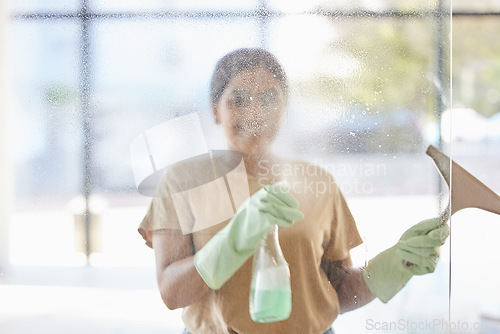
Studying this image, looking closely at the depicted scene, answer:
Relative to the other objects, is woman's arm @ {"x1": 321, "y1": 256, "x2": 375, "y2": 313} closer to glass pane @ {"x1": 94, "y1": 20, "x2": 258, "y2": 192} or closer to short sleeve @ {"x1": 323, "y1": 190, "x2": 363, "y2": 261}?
short sleeve @ {"x1": 323, "y1": 190, "x2": 363, "y2": 261}

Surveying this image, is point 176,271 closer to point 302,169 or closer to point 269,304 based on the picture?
point 269,304

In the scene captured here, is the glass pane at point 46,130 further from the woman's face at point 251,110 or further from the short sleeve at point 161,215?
the woman's face at point 251,110

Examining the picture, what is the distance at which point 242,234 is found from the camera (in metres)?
0.85

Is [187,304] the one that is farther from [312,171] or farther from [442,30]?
[442,30]

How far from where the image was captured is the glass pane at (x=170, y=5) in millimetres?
885

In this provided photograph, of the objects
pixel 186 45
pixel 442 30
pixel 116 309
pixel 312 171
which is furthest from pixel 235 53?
pixel 116 309

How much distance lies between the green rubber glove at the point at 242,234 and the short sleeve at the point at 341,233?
0.27 feet

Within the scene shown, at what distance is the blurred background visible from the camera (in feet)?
2.89

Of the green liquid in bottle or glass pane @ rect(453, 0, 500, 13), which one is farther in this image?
glass pane @ rect(453, 0, 500, 13)

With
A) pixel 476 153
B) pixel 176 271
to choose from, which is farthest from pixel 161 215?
pixel 476 153

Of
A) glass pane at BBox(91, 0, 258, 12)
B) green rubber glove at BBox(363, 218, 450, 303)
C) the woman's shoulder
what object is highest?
glass pane at BBox(91, 0, 258, 12)

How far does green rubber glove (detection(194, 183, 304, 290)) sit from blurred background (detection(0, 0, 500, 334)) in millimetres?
97

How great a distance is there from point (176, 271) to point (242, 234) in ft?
0.46

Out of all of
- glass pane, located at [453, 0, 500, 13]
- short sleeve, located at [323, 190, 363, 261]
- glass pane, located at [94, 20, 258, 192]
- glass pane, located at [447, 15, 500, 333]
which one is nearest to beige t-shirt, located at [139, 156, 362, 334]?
short sleeve, located at [323, 190, 363, 261]
